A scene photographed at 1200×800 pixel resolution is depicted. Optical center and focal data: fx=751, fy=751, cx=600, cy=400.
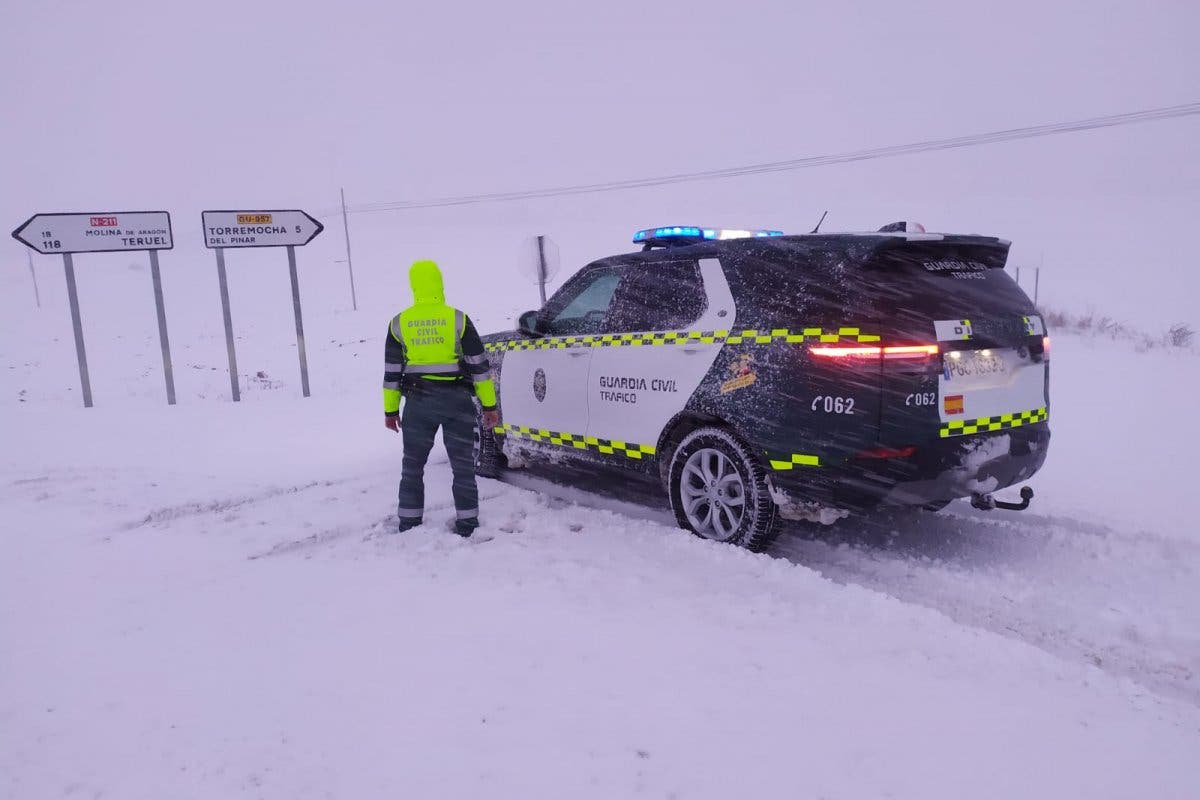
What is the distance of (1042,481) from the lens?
237 inches

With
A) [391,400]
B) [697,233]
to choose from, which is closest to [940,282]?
[697,233]

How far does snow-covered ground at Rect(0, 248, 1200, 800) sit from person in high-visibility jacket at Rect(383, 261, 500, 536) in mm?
370

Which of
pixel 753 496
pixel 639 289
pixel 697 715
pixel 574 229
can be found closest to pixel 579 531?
pixel 753 496

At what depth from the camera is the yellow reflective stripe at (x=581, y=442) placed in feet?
16.5

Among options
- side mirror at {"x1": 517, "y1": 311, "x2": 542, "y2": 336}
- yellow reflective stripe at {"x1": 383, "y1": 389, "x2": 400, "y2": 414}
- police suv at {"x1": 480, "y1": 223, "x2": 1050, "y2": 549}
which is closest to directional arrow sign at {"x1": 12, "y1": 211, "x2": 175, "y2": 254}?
side mirror at {"x1": 517, "y1": 311, "x2": 542, "y2": 336}

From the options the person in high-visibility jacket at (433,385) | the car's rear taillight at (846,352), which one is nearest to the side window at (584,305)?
the person in high-visibility jacket at (433,385)

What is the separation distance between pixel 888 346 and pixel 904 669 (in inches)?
59.5

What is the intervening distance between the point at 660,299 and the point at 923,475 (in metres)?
1.98

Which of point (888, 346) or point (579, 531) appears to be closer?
point (888, 346)

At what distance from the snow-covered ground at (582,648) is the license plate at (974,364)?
1110mm

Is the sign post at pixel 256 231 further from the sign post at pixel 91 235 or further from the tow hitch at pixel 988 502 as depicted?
the tow hitch at pixel 988 502

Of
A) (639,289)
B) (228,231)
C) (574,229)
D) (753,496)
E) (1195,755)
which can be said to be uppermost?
(574,229)

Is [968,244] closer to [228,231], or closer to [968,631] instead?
[968,631]

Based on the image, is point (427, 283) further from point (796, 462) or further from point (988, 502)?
point (988, 502)
